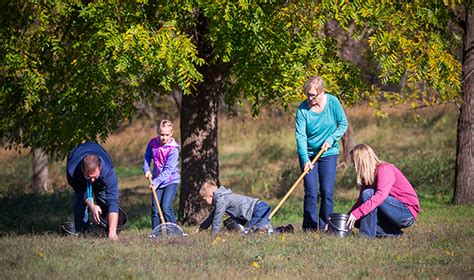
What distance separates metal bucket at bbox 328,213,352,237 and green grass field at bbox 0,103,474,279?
0.23 m

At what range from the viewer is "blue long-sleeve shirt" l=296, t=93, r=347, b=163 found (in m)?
10.4

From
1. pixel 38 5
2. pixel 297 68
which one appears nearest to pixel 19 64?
pixel 38 5

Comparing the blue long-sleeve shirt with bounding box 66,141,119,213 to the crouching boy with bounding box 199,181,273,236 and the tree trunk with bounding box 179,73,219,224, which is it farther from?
the tree trunk with bounding box 179,73,219,224

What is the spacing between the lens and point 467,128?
50.5 feet

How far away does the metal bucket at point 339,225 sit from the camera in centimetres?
968

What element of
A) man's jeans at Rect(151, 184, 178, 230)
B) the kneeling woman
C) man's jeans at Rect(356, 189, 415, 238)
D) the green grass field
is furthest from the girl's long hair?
man's jeans at Rect(151, 184, 178, 230)

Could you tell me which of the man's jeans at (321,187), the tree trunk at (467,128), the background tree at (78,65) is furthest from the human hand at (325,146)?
the tree trunk at (467,128)

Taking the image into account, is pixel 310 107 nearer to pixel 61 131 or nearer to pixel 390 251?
pixel 390 251

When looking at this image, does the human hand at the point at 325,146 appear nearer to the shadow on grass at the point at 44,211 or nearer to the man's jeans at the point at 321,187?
the man's jeans at the point at 321,187

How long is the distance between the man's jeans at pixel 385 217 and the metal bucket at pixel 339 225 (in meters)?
0.18

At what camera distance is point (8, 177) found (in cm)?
2552

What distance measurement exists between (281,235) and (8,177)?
17.5 metres

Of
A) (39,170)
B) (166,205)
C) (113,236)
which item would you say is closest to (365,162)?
(166,205)

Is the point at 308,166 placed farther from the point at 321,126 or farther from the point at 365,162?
the point at 365,162
